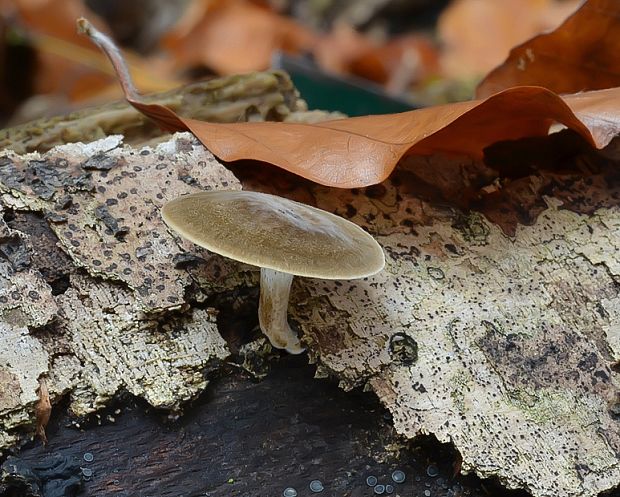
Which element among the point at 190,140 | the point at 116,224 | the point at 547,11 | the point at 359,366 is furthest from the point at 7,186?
the point at 547,11

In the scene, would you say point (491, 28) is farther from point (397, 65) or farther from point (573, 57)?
point (573, 57)

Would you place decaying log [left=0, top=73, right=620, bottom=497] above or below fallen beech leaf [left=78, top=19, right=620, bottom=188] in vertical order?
below

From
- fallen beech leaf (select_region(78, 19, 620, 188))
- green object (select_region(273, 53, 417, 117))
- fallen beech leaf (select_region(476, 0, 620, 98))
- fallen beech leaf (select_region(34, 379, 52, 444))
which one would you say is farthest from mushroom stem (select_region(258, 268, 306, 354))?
green object (select_region(273, 53, 417, 117))

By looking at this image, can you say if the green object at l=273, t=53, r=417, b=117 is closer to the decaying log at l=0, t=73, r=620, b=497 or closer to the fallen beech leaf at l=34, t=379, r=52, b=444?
the decaying log at l=0, t=73, r=620, b=497

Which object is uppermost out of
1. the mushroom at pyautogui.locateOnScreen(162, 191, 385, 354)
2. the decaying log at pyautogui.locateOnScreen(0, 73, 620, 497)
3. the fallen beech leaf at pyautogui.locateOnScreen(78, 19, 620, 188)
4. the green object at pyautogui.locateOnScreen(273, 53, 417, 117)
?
the fallen beech leaf at pyautogui.locateOnScreen(78, 19, 620, 188)

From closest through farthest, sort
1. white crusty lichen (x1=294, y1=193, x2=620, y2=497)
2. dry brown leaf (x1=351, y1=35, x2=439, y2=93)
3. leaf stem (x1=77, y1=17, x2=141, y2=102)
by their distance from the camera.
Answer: white crusty lichen (x1=294, y1=193, x2=620, y2=497)
leaf stem (x1=77, y1=17, x2=141, y2=102)
dry brown leaf (x1=351, y1=35, x2=439, y2=93)

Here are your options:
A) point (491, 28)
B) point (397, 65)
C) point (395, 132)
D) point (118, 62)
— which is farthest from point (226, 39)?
point (395, 132)
